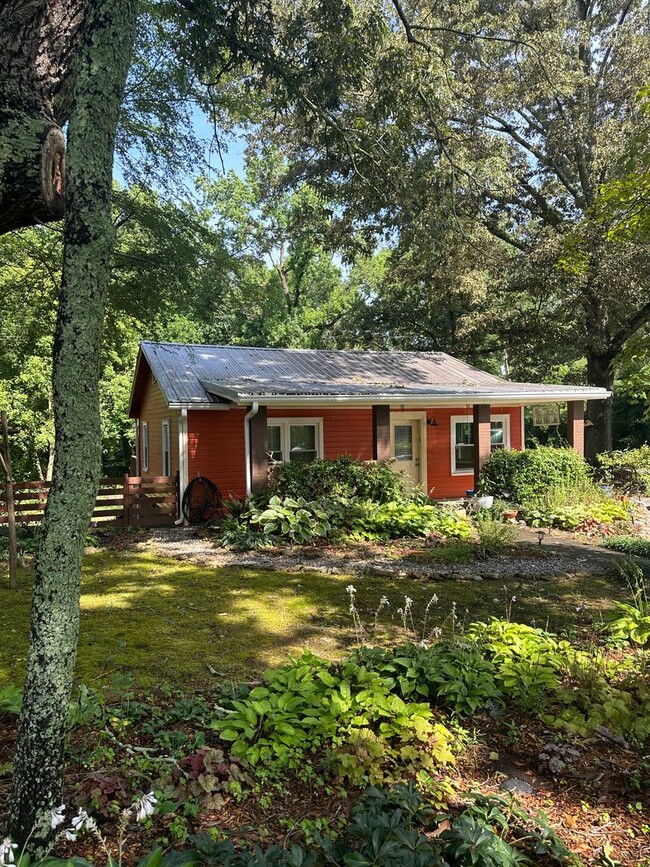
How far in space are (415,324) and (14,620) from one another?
21.3 meters

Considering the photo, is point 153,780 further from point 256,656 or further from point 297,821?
point 256,656

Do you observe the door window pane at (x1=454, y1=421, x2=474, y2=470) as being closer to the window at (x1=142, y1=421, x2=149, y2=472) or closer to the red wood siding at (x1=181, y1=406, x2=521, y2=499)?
the red wood siding at (x1=181, y1=406, x2=521, y2=499)

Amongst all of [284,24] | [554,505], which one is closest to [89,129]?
[284,24]

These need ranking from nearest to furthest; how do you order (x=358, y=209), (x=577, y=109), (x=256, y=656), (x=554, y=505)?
1. (x=256, y=656)
2. (x=358, y=209)
3. (x=554, y=505)
4. (x=577, y=109)

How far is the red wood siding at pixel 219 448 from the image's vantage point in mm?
12180

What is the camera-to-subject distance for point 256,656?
448 centimetres

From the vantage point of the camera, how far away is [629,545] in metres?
8.91

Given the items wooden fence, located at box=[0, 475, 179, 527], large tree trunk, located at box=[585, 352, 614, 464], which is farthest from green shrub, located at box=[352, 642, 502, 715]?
large tree trunk, located at box=[585, 352, 614, 464]

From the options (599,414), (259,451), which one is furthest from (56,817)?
(599,414)

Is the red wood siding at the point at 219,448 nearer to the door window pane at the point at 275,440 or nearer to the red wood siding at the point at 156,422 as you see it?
the red wood siding at the point at 156,422

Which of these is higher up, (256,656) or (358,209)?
(358,209)

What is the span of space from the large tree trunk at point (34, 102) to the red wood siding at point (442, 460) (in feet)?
41.8

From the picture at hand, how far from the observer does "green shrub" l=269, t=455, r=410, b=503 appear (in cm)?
1084

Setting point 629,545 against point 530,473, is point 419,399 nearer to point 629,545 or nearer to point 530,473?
point 530,473
